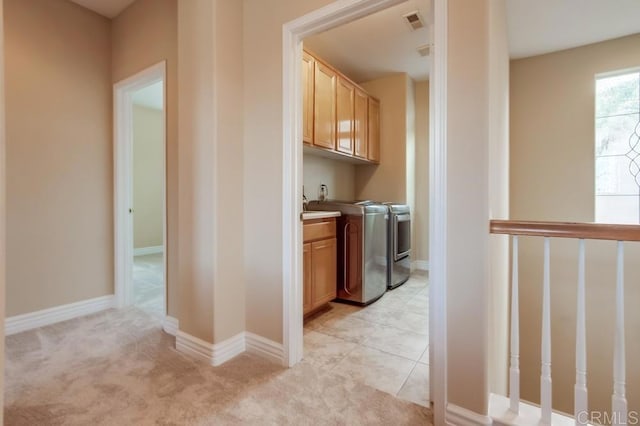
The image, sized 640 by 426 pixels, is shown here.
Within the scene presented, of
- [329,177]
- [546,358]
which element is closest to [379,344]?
[546,358]

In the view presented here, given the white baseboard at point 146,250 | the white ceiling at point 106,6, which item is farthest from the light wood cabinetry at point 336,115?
the white baseboard at point 146,250

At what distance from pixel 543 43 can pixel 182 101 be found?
3.52 metres

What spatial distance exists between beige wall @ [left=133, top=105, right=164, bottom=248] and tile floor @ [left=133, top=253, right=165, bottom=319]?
0.55 meters

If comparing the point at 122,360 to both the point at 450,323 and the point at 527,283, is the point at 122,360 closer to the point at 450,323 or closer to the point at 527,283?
the point at 450,323

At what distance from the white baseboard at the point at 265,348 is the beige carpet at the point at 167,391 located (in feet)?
0.15

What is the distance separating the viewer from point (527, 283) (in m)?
3.31

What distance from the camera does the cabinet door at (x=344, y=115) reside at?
10.9 ft

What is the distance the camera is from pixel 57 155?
251 centimetres

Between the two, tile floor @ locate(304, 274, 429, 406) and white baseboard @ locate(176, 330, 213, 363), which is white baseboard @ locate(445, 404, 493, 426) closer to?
tile floor @ locate(304, 274, 429, 406)

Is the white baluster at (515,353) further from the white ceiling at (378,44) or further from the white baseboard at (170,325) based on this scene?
the white ceiling at (378,44)

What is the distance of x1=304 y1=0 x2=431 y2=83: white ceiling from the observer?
2746 mm

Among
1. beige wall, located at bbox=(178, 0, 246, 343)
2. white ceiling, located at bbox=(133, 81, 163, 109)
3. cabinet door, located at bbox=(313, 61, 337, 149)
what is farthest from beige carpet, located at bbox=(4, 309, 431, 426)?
white ceiling, located at bbox=(133, 81, 163, 109)

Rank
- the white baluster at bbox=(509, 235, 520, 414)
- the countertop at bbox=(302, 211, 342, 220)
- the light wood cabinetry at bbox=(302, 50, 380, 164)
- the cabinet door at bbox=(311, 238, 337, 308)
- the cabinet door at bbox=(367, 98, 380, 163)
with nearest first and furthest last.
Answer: the white baluster at bbox=(509, 235, 520, 414), the countertop at bbox=(302, 211, 342, 220), the cabinet door at bbox=(311, 238, 337, 308), the light wood cabinetry at bbox=(302, 50, 380, 164), the cabinet door at bbox=(367, 98, 380, 163)

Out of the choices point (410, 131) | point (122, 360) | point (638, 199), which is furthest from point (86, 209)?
point (638, 199)
